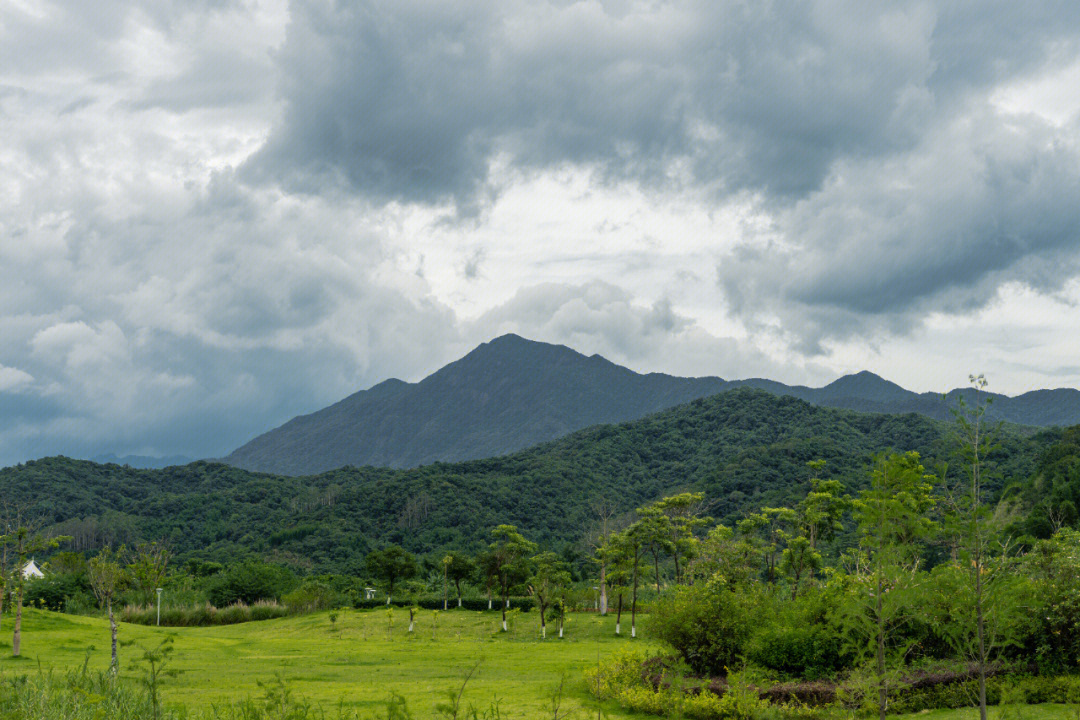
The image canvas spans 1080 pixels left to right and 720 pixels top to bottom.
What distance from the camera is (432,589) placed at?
190ft

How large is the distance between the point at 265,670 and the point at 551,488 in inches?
3567

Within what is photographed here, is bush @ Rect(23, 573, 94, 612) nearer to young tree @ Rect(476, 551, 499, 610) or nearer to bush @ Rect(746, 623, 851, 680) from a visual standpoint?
young tree @ Rect(476, 551, 499, 610)

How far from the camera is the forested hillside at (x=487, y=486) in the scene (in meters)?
Result: 92.4

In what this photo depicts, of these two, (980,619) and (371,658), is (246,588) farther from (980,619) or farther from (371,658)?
(980,619)

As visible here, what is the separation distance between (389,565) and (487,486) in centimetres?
6100

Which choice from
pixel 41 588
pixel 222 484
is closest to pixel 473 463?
pixel 222 484

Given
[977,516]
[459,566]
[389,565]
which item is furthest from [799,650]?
→ [389,565]

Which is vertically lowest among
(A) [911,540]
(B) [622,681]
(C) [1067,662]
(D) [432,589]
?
(D) [432,589]

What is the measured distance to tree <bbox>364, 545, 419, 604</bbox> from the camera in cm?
5319

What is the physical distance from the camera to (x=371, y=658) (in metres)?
28.3

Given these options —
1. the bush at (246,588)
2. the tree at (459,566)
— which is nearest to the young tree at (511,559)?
the tree at (459,566)

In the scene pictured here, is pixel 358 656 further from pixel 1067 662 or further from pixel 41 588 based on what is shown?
pixel 41 588

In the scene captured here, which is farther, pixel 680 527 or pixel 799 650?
pixel 680 527

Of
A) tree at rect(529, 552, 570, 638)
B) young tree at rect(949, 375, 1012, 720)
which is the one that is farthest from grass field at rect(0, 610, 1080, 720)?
young tree at rect(949, 375, 1012, 720)
